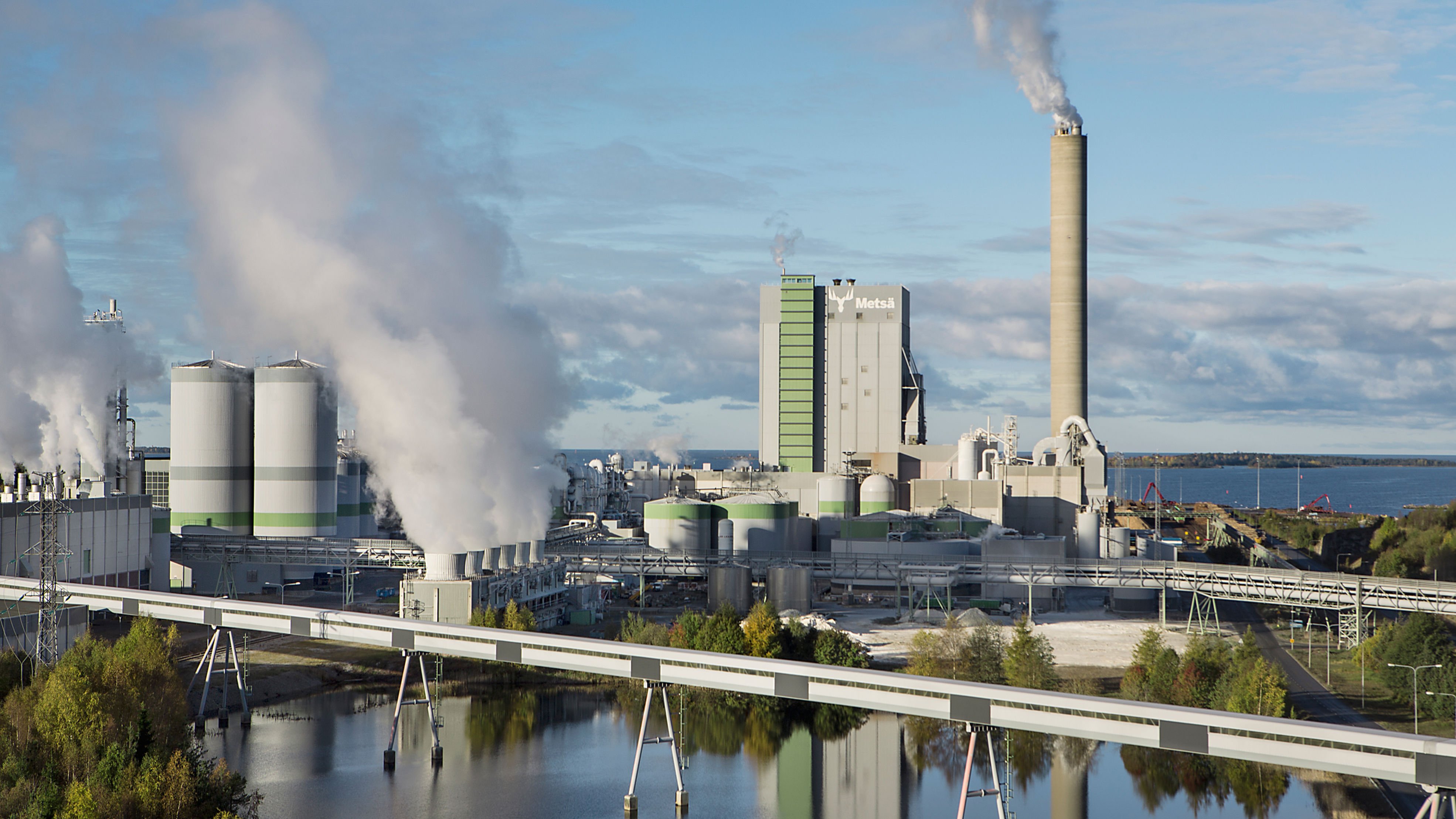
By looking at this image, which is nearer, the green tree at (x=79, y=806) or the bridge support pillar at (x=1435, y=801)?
the bridge support pillar at (x=1435, y=801)

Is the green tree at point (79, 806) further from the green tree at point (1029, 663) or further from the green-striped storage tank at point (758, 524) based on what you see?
the green-striped storage tank at point (758, 524)

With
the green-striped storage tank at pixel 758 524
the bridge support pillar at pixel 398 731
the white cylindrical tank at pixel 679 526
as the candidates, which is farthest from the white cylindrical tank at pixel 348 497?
the bridge support pillar at pixel 398 731

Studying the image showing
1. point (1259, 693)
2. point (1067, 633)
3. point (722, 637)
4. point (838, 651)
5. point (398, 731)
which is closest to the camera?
point (1259, 693)

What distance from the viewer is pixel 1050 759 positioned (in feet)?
119

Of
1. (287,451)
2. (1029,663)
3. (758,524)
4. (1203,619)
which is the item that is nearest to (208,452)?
(287,451)

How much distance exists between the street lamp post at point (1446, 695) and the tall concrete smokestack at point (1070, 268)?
38.8 m

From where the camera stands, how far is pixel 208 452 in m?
66.0

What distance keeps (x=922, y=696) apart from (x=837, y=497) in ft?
163

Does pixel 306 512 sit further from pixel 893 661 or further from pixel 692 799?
pixel 692 799

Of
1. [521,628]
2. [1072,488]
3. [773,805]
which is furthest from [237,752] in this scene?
[1072,488]

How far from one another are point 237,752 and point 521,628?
1184 centimetres

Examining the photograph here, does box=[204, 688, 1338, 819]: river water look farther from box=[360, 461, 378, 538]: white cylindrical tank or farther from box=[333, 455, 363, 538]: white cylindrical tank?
box=[360, 461, 378, 538]: white cylindrical tank

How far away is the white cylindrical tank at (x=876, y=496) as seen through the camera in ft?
257

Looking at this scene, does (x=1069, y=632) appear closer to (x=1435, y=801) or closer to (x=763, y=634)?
(x=763, y=634)
